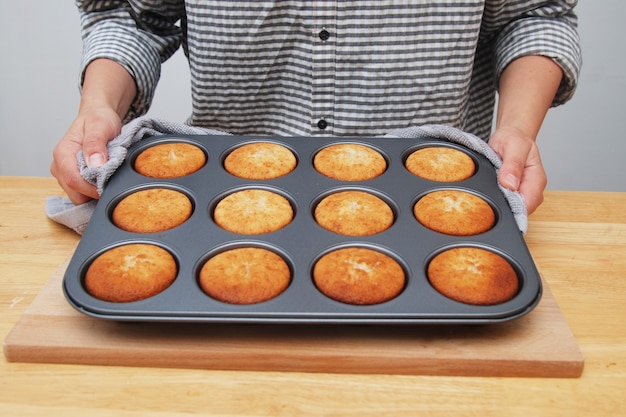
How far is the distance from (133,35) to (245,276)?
39.0 inches

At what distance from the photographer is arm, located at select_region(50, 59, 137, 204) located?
146cm

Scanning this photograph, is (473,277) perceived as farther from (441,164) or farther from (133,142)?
(133,142)

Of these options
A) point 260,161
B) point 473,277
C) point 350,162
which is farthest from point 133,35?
point 473,277

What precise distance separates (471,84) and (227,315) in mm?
1299

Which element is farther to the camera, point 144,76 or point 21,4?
point 21,4

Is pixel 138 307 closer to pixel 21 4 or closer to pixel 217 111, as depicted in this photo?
pixel 217 111

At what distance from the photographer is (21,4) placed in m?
3.38

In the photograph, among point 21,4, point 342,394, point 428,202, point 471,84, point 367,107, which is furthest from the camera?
point 21,4

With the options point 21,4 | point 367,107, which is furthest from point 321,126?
point 21,4

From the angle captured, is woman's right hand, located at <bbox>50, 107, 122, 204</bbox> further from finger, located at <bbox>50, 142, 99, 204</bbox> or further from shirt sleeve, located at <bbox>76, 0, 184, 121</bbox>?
shirt sleeve, located at <bbox>76, 0, 184, 121</bbox>

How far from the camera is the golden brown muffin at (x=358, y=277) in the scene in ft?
3.76

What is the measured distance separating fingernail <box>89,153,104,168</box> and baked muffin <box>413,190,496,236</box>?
74cm

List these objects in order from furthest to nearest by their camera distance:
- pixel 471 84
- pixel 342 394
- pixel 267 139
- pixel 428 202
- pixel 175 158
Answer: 1. pixel 471 84
2. pixel 267 139
3. pixel 175 158
4. pixel 428 202
5. pixel 342 394

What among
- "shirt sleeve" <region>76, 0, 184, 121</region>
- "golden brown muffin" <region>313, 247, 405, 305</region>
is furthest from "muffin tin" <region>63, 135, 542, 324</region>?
"shirt sleeve" <region>76, 0, 184, 121</region>
